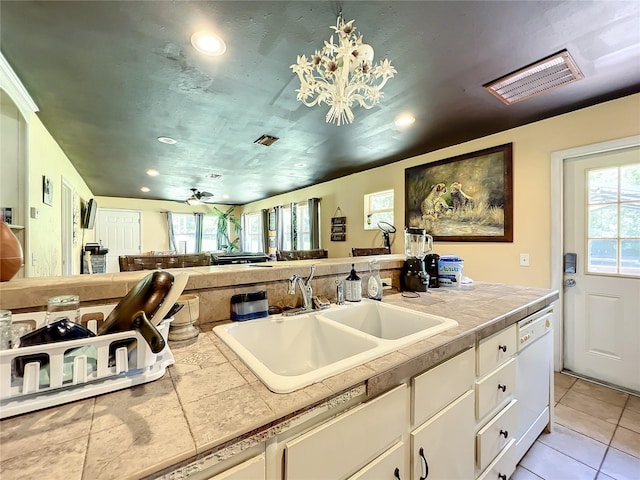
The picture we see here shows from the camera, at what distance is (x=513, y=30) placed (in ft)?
4.83

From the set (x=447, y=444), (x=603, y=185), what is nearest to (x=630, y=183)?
(x=603, y=185)

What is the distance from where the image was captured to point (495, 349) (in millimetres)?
1199

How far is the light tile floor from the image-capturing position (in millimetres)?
1475

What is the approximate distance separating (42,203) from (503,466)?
4041 mm

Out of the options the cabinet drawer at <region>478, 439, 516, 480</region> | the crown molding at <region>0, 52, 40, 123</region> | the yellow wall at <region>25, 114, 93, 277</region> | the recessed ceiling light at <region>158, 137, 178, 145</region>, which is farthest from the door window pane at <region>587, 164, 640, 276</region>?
the yellow wall at <region>25, 114, 93, 277</region>

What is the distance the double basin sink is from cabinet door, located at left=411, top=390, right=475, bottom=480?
0.94 feet

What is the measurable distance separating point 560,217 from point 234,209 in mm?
8300

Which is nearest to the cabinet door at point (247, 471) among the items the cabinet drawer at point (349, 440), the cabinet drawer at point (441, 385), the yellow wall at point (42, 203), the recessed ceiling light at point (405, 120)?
the cabinet drawer at point (349, 440)

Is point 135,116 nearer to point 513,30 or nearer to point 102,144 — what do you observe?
point 102,144

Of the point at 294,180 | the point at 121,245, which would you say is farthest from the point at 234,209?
the point at 294,180

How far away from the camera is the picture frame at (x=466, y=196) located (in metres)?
2.79

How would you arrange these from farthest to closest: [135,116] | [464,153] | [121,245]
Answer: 1. [121,245]
2. [464,153]
3. [135,116]

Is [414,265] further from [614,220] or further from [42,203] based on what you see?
[42,203]

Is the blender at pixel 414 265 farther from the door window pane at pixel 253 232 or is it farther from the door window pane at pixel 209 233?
the door window pane at pixel 209 233
